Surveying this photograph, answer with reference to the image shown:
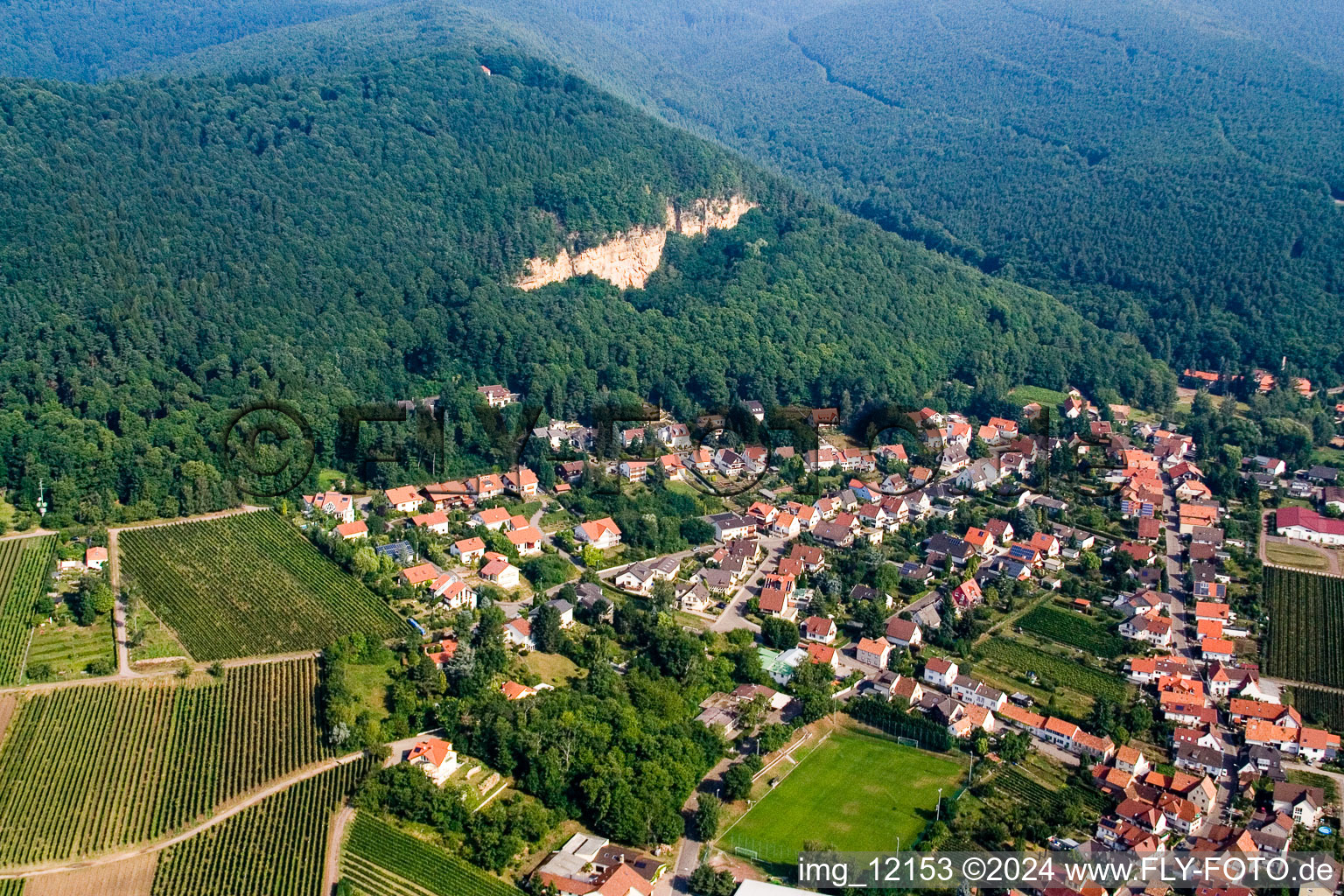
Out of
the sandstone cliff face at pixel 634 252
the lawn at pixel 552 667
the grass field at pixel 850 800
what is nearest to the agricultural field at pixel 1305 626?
the grass field at pixel 850 800

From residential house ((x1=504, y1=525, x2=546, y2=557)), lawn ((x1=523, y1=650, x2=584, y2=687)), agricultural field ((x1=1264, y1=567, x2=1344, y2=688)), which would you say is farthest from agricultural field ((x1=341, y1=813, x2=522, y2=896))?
agricultural field ((x1=1264, y1=567, x2=1344, y2=688))

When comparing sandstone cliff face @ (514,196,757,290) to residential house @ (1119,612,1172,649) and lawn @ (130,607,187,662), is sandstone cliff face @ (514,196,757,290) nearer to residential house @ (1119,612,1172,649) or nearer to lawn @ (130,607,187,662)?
lawn @ (130,607,187,662)

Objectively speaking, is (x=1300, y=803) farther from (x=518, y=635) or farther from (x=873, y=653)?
(x=518, y=635)

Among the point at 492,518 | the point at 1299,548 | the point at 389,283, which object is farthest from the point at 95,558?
the point at 1299,548

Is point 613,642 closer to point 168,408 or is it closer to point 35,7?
point 168,408

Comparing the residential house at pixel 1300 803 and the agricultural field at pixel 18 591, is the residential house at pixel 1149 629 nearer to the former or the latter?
the residential house at pixel 1300 803
